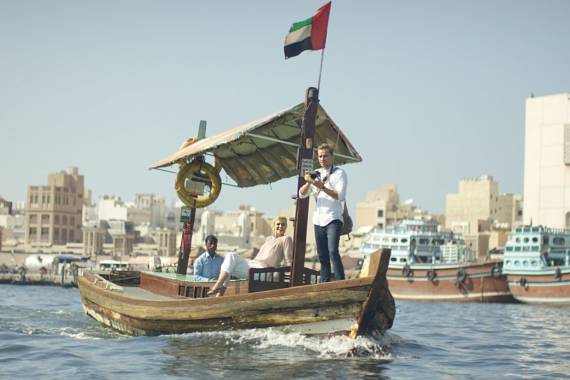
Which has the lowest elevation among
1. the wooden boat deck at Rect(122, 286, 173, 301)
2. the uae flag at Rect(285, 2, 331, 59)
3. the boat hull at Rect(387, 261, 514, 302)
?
the boat hull at Rect(387, 261, 514, 302)

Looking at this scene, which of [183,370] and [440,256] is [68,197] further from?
[183,370]

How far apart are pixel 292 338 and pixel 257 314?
0.72m

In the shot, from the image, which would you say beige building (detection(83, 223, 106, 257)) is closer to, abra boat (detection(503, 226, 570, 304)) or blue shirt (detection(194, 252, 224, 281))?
abra boat (detection(503, 226, 570, 304))

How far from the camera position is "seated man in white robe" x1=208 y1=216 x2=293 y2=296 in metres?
16.0

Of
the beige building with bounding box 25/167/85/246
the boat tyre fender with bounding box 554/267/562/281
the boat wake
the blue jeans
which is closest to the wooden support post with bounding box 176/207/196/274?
the boat wake

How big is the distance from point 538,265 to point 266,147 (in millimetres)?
39453

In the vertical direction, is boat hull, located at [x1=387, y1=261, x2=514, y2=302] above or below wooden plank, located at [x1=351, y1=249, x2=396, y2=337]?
below

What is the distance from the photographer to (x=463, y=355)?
51.3ft

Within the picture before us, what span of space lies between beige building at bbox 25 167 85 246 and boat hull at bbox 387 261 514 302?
107 meters

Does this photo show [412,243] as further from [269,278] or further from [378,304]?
[378,304]

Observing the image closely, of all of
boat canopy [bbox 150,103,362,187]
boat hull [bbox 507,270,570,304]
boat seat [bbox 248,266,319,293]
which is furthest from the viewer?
boat hull [bbox 507,270,570,304]

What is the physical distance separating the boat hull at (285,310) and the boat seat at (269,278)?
0.47 meters

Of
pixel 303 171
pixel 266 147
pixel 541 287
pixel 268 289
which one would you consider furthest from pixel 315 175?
pixel 541 287

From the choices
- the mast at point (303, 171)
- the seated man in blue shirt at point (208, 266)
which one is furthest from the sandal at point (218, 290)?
the seated man in blue shirt at point (208, 266)
